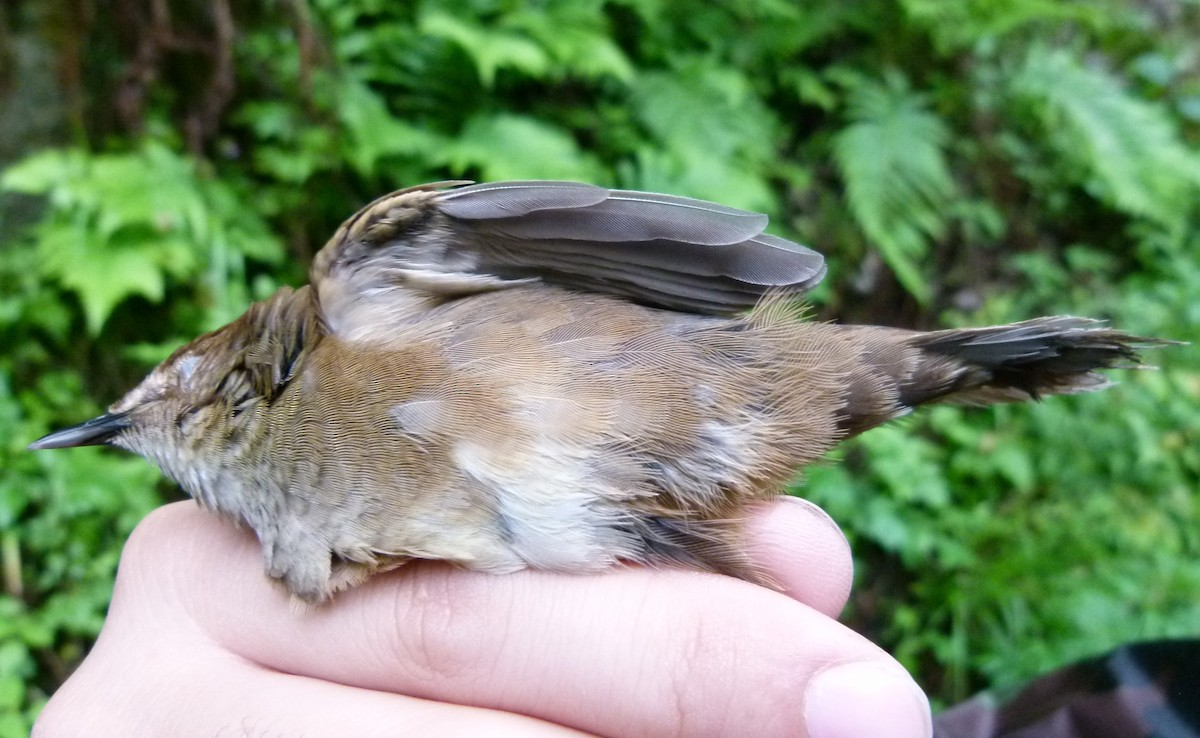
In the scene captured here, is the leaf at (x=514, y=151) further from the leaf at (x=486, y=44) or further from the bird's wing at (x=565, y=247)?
the bird's wing at (x=565, y=247)

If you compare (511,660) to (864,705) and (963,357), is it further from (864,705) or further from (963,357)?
(963,357)

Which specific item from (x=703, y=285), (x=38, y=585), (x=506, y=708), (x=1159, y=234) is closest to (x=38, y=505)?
(x=38, y=585)

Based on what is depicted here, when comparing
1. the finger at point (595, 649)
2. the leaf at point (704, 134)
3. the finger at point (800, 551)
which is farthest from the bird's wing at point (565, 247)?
the leaf at point (704, 134)

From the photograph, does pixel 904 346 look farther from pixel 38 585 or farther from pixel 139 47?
pixel 139 47

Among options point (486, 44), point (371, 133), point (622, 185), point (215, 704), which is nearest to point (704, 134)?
point (622, 185)

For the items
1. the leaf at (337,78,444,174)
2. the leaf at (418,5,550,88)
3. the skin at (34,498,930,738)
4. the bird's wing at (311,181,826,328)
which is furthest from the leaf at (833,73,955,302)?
the skin at (34,498,930,738)

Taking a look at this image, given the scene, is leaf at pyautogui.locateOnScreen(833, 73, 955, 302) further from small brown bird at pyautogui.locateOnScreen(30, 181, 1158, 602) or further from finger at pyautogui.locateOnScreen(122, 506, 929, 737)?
finger at pyautogui.locateOnScreen(122, 506, 929, 737)
